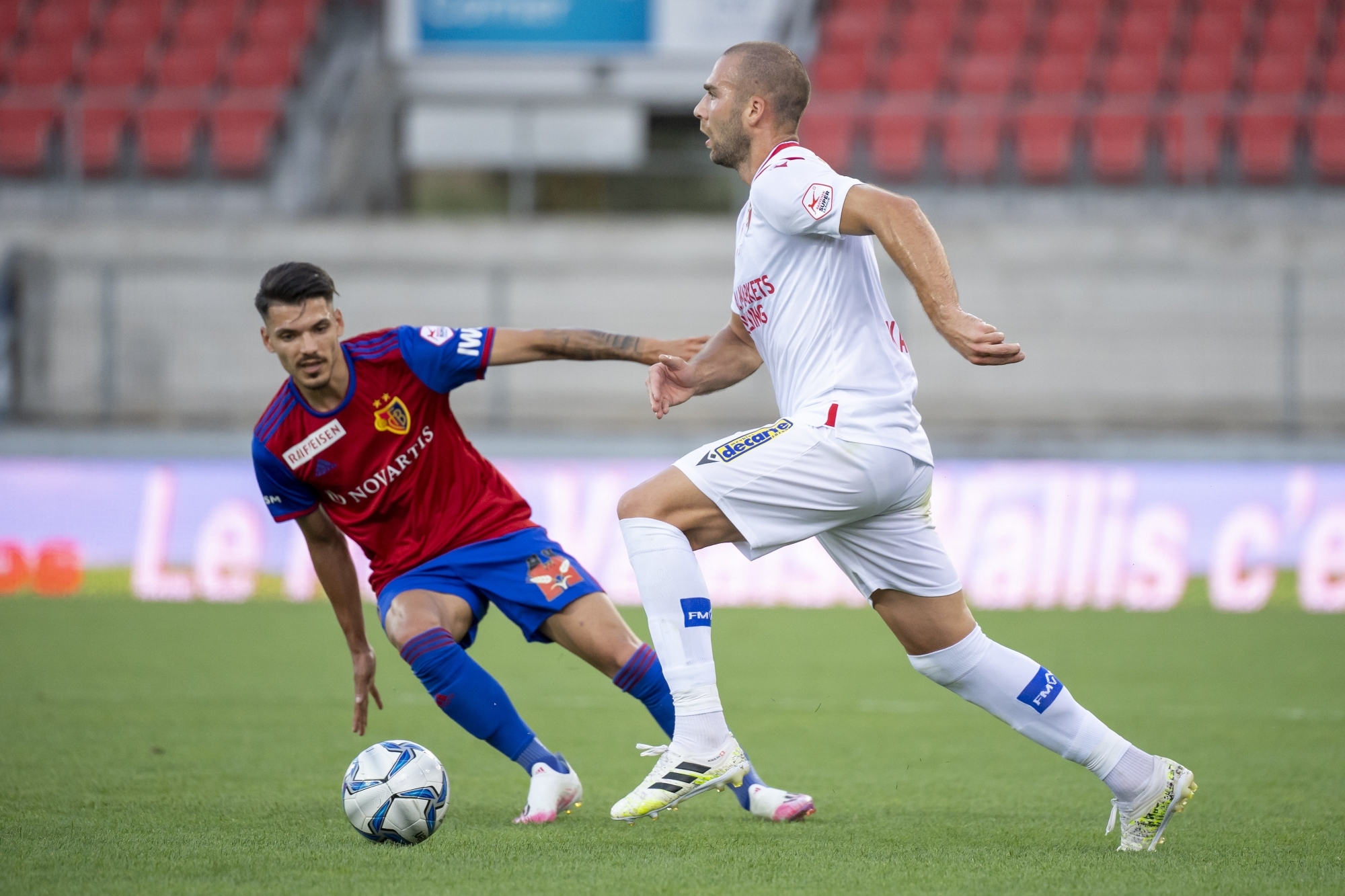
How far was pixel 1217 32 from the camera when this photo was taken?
16.9 m

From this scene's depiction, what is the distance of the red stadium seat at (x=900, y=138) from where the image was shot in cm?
1505

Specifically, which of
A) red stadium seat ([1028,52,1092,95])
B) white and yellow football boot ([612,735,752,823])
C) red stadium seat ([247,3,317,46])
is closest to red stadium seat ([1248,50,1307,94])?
red stadium seat ([1028,52,1092,95])

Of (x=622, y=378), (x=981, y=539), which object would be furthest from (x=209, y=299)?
(x=981, y=539)

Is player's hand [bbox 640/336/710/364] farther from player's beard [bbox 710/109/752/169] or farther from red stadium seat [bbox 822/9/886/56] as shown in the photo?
red stadium seat [bbox 822/9/886/56]

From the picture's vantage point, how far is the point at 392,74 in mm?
17500

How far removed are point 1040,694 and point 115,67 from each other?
16205mm

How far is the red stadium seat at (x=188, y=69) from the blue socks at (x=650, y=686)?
14348 millimetres

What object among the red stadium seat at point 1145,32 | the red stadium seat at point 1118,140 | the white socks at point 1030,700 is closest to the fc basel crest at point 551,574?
the white socks at point 1030,700

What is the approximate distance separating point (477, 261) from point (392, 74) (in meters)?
4.31

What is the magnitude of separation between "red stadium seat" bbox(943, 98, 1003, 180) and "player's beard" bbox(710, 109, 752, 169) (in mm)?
11530

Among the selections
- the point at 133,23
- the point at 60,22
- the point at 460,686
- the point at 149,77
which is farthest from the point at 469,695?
the point at 60,22

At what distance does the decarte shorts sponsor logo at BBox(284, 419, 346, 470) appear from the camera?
4691 millimetres

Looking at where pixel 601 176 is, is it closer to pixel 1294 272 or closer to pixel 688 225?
pixel 688 225

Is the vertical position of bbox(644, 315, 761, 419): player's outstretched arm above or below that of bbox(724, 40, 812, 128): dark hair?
below
